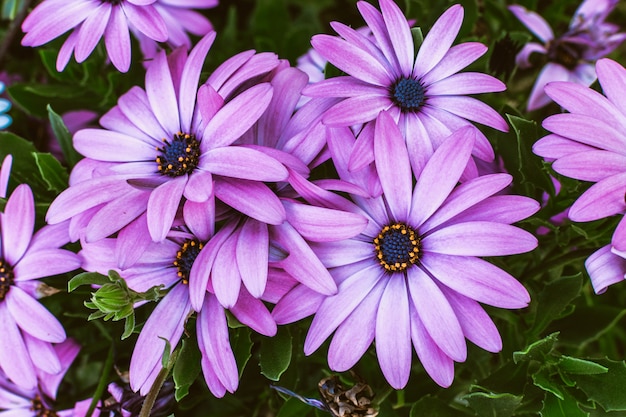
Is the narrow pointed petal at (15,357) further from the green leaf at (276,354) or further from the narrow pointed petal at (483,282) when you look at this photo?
the narrow pointed petal at (483,282)

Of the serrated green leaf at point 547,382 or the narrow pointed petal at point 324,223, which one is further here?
the serrated green leaf at point 547,382

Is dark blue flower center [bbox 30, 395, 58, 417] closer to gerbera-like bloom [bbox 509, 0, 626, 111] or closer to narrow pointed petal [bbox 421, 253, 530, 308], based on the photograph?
narrow pointed petal [bbox 421, 253, 530, 308]

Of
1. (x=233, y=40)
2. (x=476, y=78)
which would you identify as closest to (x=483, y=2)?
(x=233, y=40)

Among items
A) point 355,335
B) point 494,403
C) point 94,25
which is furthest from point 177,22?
point 494,403

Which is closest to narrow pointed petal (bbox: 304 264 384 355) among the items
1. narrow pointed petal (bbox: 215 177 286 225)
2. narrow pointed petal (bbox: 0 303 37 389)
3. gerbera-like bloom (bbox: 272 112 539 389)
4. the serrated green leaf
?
gerbera-like bloom (bbox: 272 112 539 389)

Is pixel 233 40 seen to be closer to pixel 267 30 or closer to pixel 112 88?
pixel 267 30

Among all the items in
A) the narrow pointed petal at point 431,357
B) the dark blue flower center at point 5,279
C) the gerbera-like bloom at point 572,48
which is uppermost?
the gerbera-like bloom at point 572,48

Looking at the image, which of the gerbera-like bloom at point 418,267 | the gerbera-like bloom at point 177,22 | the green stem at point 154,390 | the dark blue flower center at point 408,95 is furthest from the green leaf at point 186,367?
the gerbera-like bloom at point 177,22

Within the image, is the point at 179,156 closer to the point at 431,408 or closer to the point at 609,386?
the point at 431,408
